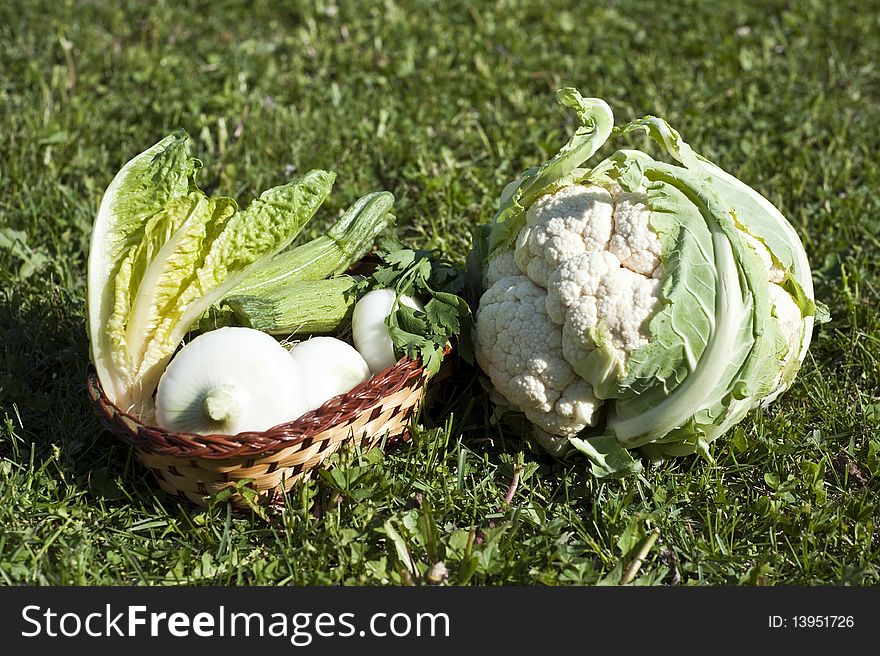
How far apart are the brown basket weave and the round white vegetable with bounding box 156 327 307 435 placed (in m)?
0.07

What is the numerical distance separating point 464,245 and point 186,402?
1.90m

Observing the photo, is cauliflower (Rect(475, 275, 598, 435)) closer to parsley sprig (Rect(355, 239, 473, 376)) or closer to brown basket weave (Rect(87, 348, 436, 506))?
parsley sprig (Rect(355, 239, 473, 376))

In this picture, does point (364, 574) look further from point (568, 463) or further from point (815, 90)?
point (815, 90)

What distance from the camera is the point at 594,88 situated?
18.2ft

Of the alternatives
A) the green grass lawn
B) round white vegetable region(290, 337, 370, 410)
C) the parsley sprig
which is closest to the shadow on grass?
the green grass lawn

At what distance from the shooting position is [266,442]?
2674 mm

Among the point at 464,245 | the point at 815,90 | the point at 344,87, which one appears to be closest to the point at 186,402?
the point at 464,245

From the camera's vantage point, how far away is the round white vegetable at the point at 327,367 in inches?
115

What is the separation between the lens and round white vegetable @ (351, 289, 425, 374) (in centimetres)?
312

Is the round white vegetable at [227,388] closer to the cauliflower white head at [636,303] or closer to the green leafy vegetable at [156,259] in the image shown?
the green leafy vegetable at [156,259]

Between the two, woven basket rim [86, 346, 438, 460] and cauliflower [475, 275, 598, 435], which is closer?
woven basket rim [86, 346, 438, 460]

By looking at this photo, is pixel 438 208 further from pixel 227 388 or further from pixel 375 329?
pixel 227 388

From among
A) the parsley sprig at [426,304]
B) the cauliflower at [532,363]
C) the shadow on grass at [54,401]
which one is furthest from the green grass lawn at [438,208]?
the parsley sprig at [426,304]

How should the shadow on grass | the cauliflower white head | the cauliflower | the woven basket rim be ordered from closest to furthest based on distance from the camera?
the woven basket rim < the cauliflower white head < the cauliflower < the shadow on grass
